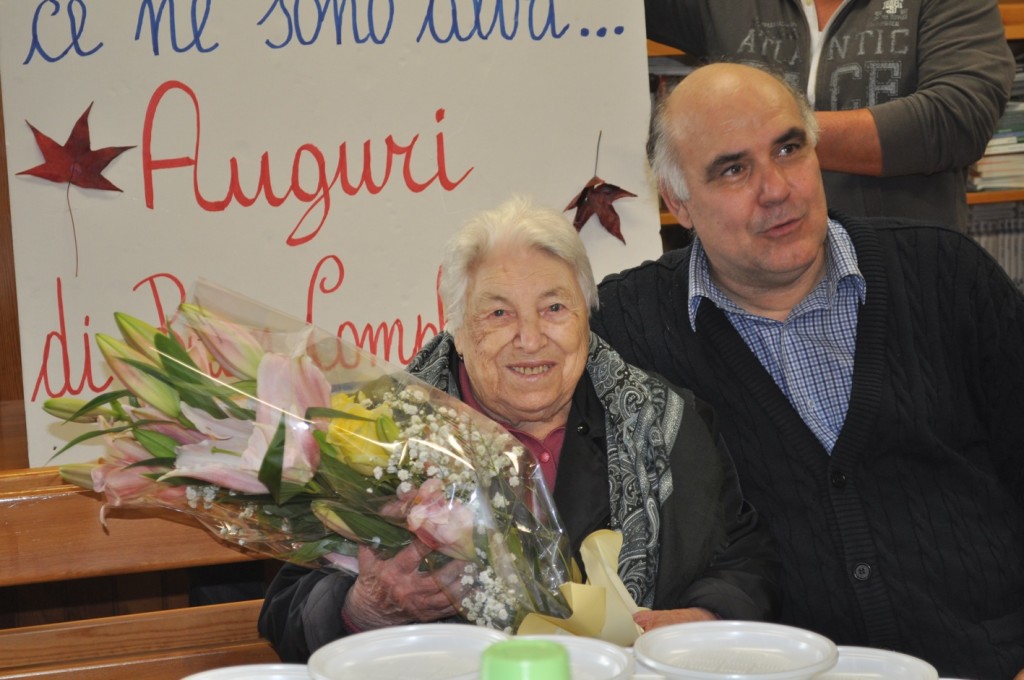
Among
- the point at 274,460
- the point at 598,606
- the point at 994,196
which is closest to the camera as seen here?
the point at 274,460

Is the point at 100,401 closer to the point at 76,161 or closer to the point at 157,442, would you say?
the point at 157,442

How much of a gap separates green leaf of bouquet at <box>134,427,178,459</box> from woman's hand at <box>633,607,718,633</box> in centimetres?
58

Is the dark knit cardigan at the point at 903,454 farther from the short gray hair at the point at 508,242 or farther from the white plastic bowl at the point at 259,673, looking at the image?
the white plastic bowl at the point at 259,673

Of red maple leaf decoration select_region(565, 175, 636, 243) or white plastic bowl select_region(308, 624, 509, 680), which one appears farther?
red maple leaf decoration select_region(565, 175, 636, 243)

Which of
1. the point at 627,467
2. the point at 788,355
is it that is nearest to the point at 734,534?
the point at 627,467

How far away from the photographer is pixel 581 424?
70.6 inches

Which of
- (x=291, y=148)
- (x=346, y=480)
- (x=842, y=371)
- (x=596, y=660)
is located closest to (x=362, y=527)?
(x=346, y=480)

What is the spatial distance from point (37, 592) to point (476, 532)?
1.70 metres

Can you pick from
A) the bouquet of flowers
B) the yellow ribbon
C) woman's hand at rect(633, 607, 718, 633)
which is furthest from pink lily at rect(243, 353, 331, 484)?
woman's hand at rect(633, 607, 718, 633)

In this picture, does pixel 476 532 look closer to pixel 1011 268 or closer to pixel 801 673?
pixel 801 673

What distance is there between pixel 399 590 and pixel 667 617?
377 millimetres

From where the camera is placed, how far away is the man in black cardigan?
1.79m

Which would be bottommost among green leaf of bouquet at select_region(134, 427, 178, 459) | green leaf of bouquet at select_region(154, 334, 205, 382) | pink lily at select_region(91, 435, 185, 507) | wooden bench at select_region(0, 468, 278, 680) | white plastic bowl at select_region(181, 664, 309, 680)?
wooden bench at select_region(0, 468, 278, 680)

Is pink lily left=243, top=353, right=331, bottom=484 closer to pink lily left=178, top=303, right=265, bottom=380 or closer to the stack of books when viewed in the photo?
pink lily left=178, top=303, right=265, bottom=380
